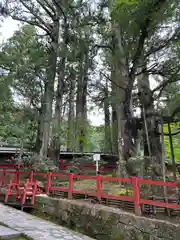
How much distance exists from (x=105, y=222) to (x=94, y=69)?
292 inches

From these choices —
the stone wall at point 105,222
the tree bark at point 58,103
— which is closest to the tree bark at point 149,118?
the tree bark at point 58,103

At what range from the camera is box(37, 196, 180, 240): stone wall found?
4.98 m

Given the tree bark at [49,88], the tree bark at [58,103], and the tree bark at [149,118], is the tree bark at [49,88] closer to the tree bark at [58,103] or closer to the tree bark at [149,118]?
the tree bark at [58,103]

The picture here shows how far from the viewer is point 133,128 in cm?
1058

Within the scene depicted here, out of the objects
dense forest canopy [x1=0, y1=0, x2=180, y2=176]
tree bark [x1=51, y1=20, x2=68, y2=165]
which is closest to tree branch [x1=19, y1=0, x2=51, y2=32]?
dense forest canopy [x1=0, y1=0, x2=180, y2=176]

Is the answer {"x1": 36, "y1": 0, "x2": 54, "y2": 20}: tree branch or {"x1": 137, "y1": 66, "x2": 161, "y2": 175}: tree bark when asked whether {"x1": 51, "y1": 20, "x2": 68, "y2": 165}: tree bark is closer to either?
{"x1": 36, "y1": 0, "x2": 54, "y2": 20}: tree branch

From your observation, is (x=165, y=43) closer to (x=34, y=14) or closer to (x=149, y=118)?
(x=149, y=118)

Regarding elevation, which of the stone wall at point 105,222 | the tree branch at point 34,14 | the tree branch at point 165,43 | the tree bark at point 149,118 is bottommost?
the stone wall at point 105,222

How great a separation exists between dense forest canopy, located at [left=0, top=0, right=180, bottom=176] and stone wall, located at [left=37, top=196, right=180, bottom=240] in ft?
11.3

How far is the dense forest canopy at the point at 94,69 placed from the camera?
31.0 feet

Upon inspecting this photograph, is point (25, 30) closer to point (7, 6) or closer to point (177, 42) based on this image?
point (7, 6)

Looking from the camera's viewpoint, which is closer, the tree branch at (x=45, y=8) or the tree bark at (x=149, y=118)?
the tree bark at (x=149, y=118)

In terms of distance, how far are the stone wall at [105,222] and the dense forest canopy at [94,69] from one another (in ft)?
11.3

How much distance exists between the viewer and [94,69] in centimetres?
1134
